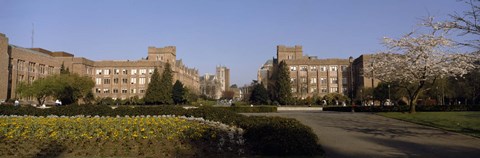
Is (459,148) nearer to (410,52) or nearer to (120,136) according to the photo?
A: (120,136)

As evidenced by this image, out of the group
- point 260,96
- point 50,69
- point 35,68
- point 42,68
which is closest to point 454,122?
point 260,96

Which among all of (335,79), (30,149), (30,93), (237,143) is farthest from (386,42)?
(335,79)

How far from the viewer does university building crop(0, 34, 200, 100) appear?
67312 mm

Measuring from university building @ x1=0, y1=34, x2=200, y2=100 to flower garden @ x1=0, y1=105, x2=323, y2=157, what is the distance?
56.7 m

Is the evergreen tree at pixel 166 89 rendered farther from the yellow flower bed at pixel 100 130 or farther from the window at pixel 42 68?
the yellow flower bed at pixel 100 130

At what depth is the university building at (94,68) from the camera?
221ft

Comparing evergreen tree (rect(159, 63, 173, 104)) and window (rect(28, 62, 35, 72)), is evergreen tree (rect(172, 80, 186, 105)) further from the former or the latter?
window (rect(28, 62, 35, 72))

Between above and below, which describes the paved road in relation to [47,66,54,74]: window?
below

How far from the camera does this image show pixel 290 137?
11.0 metres

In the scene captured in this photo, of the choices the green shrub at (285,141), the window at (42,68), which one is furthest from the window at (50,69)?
the green shrub at (285,141)

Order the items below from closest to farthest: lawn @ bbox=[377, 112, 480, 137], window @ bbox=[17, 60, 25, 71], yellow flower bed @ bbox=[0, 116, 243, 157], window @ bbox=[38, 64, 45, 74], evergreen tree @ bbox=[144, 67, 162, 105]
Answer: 1. yellow flower bed @ bbox=[0, 116, 243, 157]
2. lawn @ bbox=[377, 112, 480, 137]
3. window @ bbox=[17, 60, 25, 71]
4. window @ bbox=[38, 64, 45, 74]
5. evergreen tree @ bbox=[144, 67, 162, 105]

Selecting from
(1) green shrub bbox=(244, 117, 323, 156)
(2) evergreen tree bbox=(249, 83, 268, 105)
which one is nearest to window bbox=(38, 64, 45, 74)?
(2) evergreen tree bbox=(249, 83, 268, 105)

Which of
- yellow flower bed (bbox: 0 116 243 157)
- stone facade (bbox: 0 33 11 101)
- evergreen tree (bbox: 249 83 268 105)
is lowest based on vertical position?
yellow flower bed (bbox: 0 116 243 157)

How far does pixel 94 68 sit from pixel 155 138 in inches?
3763
